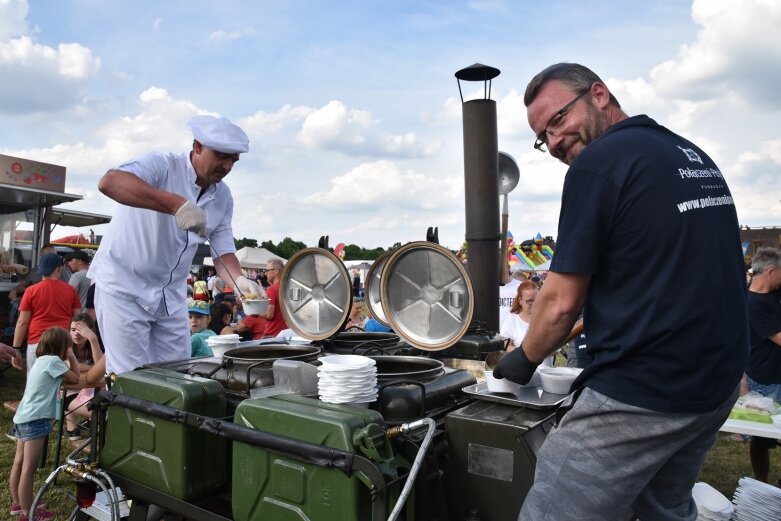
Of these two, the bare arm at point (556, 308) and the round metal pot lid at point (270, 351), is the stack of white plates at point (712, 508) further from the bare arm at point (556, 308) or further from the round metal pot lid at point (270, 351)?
the round metal pot lid at point (270, 351)

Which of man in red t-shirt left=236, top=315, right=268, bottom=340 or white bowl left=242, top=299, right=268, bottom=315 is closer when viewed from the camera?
white bowl left=242, top=299, right=268, bottom=315

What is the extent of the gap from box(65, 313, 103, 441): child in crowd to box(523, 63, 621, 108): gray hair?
4.17 metres

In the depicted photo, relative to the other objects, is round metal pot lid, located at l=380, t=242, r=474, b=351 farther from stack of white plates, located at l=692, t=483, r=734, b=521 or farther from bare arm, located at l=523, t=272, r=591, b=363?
stack of white plates, located at l=692, t=483, r=734, b=521

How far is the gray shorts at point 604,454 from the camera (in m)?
1.54

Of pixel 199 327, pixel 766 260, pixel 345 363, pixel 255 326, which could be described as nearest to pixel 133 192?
pixel 345 363

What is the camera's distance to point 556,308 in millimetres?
1628

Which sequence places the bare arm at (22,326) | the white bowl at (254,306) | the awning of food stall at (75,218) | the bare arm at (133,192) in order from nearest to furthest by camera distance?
the bare arm at (133,192) < the white bowl at (254,306) < the bare arm at (22,326) < the awning of food stall at (75,218)

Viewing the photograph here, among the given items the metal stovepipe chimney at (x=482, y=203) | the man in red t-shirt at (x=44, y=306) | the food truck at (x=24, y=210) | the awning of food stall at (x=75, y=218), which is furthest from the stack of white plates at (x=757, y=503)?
the awning of food stall at (x=75, y=218)

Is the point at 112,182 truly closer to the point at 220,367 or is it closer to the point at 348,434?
the point at 220,367

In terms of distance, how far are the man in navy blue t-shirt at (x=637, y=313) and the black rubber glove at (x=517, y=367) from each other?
0.21 metres

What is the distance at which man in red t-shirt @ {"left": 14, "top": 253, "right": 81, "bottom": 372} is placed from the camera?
257 inches

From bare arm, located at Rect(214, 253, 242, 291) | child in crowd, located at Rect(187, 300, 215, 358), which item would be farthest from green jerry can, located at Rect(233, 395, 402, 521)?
child in crowd, located at Rect(187, 300, 215, 358)

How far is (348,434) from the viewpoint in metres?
1.84

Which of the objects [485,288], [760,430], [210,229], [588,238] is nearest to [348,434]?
[588,238]
